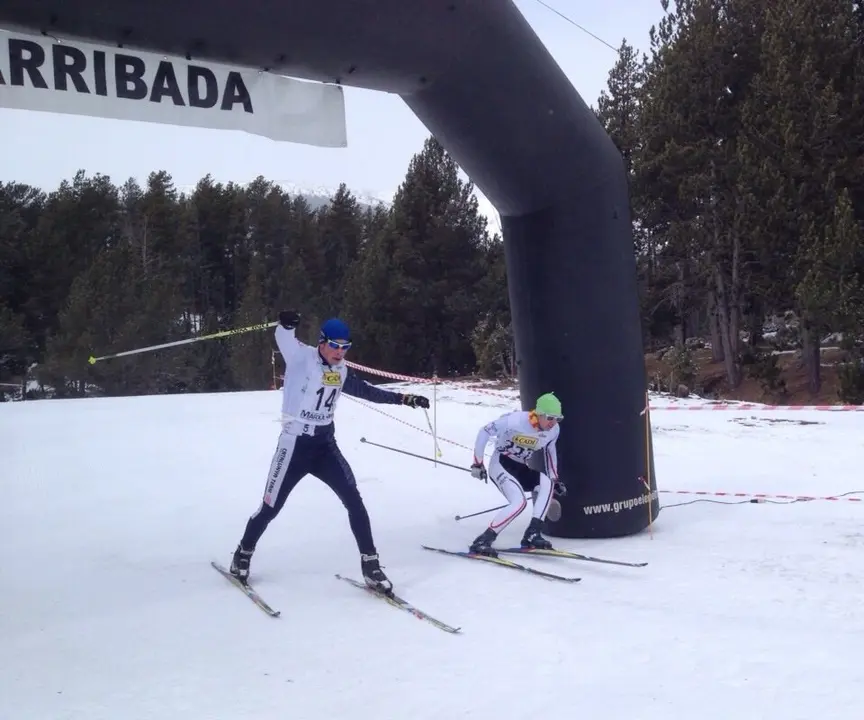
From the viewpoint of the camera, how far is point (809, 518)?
7.40m

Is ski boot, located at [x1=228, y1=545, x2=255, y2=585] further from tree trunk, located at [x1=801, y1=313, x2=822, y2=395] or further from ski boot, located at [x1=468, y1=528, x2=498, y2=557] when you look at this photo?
tree trunk, located at [x1=801, y1=313, x2=822, y2=395]

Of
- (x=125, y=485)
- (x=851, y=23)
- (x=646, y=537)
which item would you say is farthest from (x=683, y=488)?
(x=851, y=23)

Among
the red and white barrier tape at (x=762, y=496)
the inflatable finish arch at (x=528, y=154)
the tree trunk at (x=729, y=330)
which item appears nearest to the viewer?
the inflatable finish arch at (x=528, y=154)

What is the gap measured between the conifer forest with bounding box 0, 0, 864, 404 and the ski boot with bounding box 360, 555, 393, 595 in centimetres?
1604

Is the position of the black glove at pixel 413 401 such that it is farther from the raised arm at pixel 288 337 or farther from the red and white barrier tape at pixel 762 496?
the red and white barrier tape at pixel 762 496

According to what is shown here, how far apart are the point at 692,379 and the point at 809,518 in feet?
48.9

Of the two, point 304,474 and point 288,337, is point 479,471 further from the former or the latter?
point 288,337

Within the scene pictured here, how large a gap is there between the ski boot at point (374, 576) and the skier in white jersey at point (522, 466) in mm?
1098

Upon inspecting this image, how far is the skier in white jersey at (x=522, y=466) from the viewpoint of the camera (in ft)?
20.3

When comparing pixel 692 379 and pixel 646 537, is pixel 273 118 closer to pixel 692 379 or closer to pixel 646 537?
pixel 646 537

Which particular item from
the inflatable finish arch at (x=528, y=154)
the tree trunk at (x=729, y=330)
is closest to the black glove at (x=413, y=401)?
the inflatable finish arch at (x=528, y=154)

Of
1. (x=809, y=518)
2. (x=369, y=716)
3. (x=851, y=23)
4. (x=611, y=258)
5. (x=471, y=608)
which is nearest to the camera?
(x=369, y=716)

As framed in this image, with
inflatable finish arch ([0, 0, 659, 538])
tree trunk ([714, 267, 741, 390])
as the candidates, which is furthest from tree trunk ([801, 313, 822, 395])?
inflatable finish arch ([0, 0, 659, 538])

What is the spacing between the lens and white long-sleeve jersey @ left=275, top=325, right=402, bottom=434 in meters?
5.31
